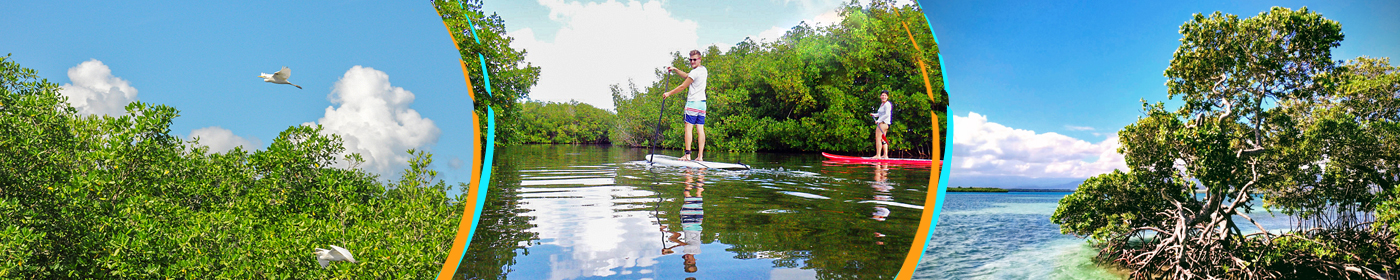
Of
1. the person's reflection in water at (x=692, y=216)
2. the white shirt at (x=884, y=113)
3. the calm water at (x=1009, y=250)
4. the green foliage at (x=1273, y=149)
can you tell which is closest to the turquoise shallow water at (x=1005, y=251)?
the calm water at (x=1009, y=250)

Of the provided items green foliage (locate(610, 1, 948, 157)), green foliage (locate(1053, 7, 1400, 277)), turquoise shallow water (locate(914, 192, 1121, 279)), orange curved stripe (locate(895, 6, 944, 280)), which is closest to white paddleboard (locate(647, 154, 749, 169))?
green foliage (locate(610, 1, 948, 157))

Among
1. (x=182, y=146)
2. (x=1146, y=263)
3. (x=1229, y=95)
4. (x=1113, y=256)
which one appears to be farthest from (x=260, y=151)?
(x=1113, y=256)

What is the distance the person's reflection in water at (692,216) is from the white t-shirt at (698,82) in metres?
0.56

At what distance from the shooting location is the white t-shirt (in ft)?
10.8

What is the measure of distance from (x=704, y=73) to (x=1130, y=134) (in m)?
8.04

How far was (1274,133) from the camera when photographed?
7.98 metres

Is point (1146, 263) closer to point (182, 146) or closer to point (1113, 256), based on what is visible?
point (1113, 256)

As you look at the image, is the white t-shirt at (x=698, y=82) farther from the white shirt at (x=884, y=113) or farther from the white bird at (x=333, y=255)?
the white bird at (x=333, y=255)

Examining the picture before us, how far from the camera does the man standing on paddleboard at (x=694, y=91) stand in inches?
129

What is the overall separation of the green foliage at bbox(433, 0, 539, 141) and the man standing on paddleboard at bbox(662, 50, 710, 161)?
85 cm

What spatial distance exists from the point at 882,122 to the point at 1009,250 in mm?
14241

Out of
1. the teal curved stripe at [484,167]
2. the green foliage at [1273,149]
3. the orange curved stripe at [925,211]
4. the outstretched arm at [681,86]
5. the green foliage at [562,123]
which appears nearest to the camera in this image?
the orange curved stripe at [925,211]

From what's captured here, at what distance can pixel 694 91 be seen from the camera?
11.2ft

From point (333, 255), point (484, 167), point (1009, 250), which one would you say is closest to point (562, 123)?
point (484, 167)
